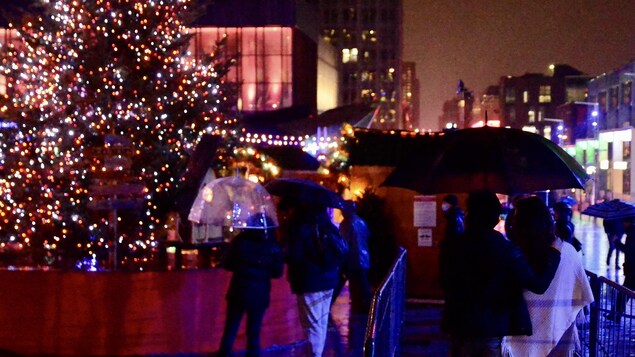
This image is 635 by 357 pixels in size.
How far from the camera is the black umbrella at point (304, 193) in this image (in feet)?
29.0

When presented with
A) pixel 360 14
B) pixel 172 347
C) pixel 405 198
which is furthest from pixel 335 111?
pixel 360 14

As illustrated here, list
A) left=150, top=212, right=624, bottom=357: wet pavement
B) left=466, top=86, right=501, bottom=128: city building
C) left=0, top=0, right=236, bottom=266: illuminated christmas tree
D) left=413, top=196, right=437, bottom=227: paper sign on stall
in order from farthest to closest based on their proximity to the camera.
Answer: left=413, top=196, right=437, bottom=227: paper sign on stall < left=0, top=0, right=236, bottom=266: illuminated christmas tree < left=466, top=86, right=501, bottom=128: city building < left=150, top=212, right=624, bottom=357: wet pavement

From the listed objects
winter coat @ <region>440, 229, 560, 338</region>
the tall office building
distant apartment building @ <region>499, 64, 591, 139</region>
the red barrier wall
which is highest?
the tall office building

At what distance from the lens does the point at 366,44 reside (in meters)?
156

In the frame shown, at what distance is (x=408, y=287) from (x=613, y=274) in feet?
26.7

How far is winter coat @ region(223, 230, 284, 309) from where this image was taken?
8.16 m

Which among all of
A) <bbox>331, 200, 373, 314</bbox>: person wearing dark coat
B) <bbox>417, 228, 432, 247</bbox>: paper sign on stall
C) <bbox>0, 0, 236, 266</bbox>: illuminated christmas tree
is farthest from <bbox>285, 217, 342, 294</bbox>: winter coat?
<bbox>417, 228, 432, 247</bbox>: paper sign on stall

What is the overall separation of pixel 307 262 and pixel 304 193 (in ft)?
4.07

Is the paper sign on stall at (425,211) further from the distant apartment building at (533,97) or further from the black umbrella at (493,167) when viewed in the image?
the distant apartment building at (533,97)

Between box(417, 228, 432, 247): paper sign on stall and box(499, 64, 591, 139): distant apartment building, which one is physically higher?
box(499, 64, 591, 139): distant apartment building

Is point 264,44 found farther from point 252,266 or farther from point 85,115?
point 252,266

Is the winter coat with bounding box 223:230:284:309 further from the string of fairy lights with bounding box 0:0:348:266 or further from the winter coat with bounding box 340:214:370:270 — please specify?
the string of fairy lights with bounding box 0:0:348:266

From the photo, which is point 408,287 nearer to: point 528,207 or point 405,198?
point 405,198

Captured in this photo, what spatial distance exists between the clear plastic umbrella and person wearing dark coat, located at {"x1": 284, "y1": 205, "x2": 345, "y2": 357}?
21.7 inches
